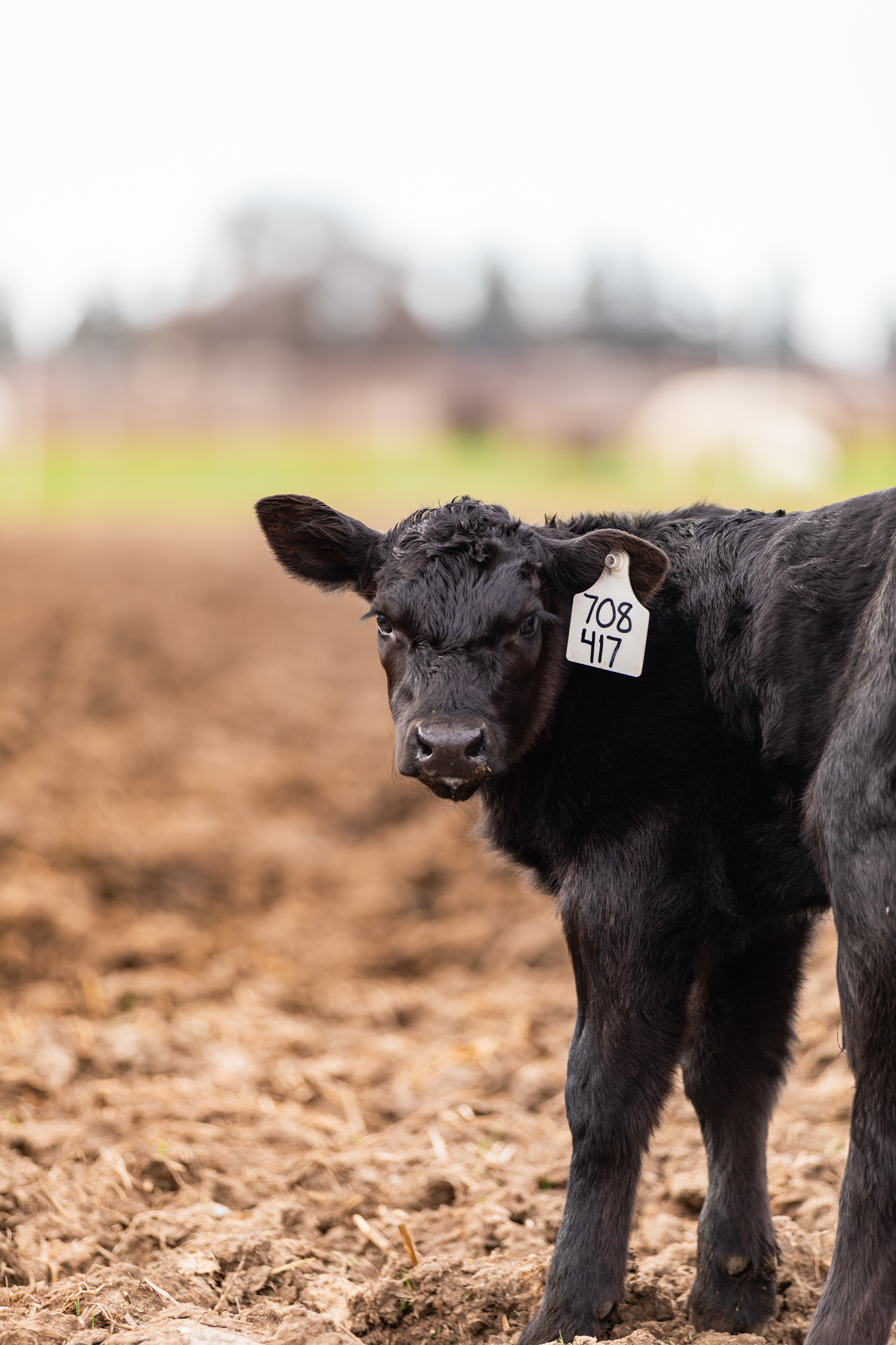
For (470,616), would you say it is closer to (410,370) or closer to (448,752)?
(448,752)

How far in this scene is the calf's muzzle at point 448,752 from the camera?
136 inches

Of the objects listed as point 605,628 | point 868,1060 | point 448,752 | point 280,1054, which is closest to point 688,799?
point 605,628

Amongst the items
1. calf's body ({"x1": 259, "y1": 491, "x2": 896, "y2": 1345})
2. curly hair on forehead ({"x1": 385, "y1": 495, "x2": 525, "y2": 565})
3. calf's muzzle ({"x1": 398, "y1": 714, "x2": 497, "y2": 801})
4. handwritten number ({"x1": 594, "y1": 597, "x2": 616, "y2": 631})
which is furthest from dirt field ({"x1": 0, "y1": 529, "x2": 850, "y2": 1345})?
curly hair on forehead ({"x1": 385, "y1": 495, "x2": 525, "y2": 565})

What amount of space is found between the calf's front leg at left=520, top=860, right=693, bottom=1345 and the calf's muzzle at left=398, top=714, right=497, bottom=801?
1.67 ft

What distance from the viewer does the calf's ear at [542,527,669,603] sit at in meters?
3.74

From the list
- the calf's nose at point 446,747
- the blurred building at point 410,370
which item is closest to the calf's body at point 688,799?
the calf's nose at point 446,747

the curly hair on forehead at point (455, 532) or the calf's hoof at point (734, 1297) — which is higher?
the curly hair on forehead at point (455, 532)

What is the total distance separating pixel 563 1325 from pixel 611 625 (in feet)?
6.41

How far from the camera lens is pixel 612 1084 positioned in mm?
3594

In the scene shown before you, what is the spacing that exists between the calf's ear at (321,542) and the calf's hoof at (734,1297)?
2.34 m

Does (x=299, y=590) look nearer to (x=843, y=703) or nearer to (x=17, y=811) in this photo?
(x=17, y=811)

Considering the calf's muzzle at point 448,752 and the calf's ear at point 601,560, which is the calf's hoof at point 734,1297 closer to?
the calf's muzzle at point 448,752

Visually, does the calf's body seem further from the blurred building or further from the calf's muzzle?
the blurred building

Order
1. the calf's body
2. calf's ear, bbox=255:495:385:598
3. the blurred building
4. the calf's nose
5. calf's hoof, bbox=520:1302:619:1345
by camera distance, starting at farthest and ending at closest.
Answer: the blurred building
calf's ear, bbox=255:495:385:598
calf's hoof, bbox=520:1302:619:1345
the calf's nose
the calf's body
